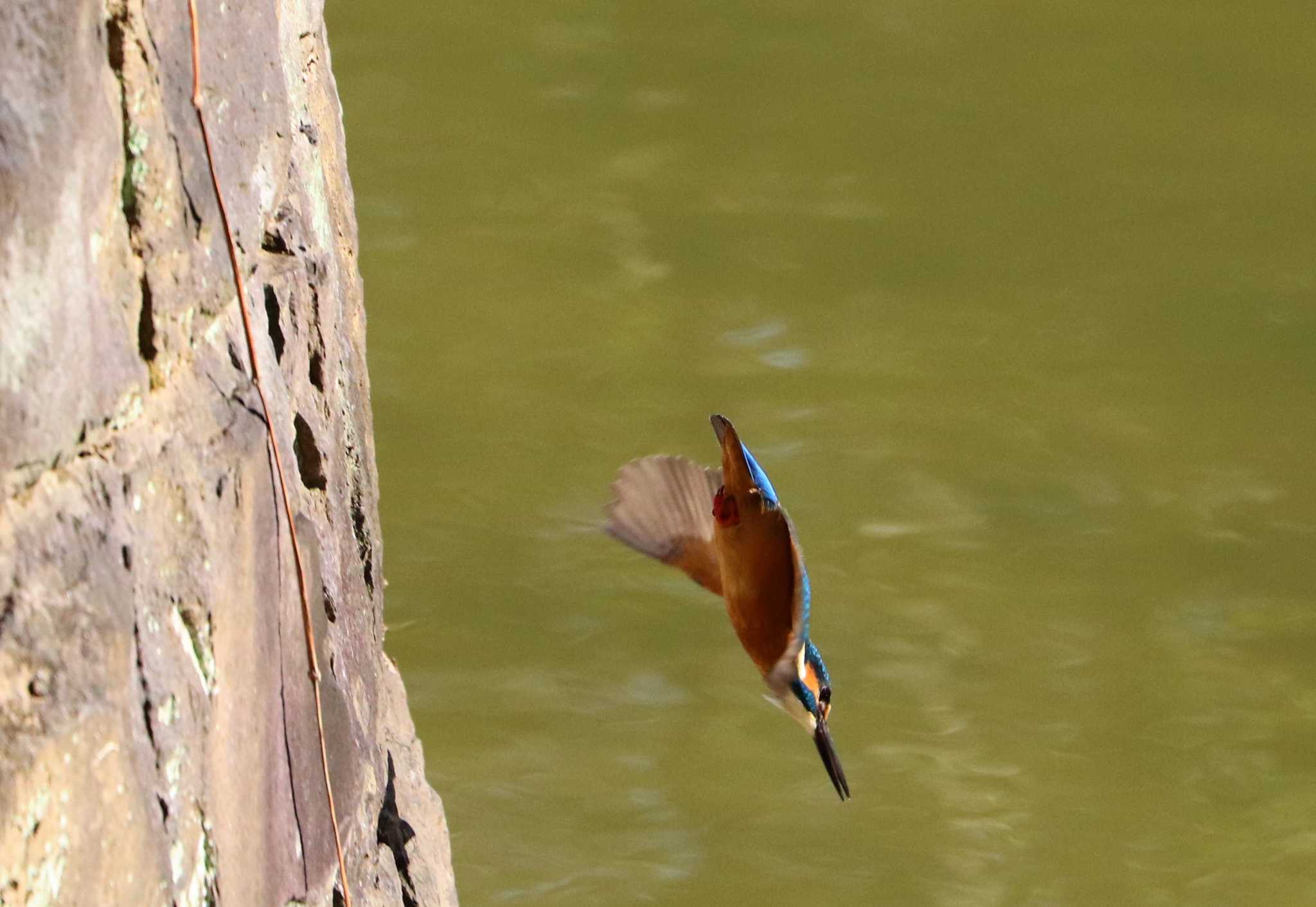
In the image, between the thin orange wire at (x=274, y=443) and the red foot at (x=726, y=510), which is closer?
the thin orange wire at (x=274, y=443)

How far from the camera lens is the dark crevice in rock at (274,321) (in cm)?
142

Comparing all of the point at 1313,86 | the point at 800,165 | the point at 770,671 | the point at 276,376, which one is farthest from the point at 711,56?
the point at 276,376

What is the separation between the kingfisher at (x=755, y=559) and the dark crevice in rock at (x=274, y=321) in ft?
1.36

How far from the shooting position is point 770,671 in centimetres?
181

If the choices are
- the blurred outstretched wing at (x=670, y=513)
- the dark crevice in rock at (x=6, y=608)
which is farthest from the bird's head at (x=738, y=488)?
the dark crevice in rock at (x=6, y=608)

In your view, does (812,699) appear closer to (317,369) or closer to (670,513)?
(670,513)

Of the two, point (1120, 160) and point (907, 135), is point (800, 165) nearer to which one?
point (907, 135)

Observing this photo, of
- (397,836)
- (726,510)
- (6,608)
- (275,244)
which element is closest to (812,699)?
(726,510)

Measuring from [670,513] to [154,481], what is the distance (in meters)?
1.03

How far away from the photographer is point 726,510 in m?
1.79

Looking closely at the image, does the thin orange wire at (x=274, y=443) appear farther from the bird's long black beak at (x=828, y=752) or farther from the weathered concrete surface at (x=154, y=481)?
the bird's long black beak at (x=828, y=752)

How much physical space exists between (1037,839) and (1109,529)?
0.76 meters

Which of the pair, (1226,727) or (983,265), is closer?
(1226,727)

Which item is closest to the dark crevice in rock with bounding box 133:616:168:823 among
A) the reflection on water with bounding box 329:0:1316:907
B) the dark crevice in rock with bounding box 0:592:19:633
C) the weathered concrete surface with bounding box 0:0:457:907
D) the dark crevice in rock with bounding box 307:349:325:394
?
the weathered concrete surface with bounding box 0:0:457:907
